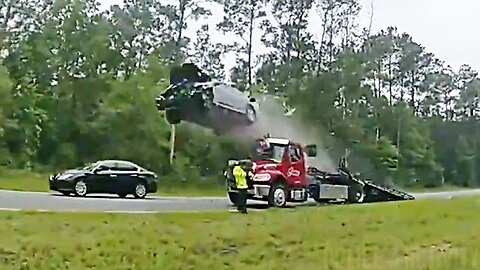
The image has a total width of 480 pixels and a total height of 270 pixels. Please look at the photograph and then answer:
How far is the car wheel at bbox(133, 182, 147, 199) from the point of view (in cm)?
2350

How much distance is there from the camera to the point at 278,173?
2128 centimetres

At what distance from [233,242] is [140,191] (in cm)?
1043

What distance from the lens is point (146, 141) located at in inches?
1357

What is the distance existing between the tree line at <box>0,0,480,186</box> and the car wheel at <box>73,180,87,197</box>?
507 cm

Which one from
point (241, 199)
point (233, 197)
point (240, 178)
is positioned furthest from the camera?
point (233, 197)

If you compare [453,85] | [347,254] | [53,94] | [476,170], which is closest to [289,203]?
[347,254]

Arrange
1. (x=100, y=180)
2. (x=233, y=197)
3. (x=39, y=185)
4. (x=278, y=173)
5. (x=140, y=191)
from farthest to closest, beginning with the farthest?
(x=39, y=185) < (x=140, y=191) < (x=100, y=180) < (x=278, y=173) < (x=233, y=197)

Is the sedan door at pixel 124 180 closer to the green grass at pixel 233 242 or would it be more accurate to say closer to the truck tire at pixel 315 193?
the truck tire at pixel 315 193

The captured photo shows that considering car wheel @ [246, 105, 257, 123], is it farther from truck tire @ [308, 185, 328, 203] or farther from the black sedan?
Result: the black sedan

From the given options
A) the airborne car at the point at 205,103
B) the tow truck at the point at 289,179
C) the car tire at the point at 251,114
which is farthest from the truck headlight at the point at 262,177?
the car tire at the point at 251,114

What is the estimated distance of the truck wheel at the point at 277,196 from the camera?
20.9 meters

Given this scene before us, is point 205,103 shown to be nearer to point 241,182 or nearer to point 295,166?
point 295,166

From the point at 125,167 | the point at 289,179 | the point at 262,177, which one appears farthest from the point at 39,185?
the point at 289,179

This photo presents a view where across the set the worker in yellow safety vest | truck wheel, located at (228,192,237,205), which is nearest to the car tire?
the worker in yellow safety vest
